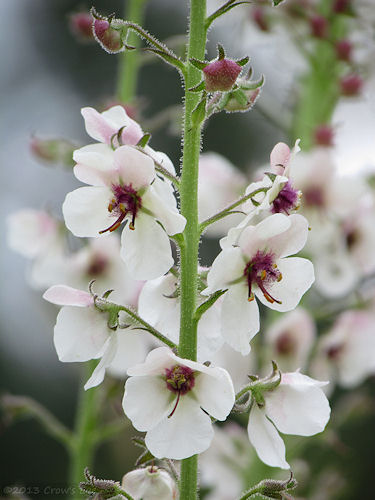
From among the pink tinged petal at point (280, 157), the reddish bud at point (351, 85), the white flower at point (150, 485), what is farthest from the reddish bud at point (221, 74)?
the reddish bud at point (351, 85)

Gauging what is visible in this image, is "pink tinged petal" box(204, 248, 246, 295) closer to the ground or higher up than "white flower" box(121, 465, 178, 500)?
higher up

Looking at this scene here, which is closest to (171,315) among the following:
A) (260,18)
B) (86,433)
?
(86,433)

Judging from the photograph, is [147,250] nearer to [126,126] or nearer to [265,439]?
[126,126]

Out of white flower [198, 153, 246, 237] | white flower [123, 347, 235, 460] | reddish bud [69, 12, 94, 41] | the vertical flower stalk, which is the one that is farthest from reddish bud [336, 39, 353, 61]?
white flower [123, 347, 235, 460]

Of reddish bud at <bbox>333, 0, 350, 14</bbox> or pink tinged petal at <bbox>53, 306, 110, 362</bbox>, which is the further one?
reddish bud at <bbox>333, 0, 350, 14</bbox>

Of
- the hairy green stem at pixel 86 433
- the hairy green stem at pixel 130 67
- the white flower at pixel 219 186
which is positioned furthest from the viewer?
the white flower at pixel 219 186

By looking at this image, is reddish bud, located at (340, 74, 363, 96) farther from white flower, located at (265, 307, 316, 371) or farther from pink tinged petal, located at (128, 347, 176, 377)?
pink tinged petal, located at (128, 347, 176, 377)

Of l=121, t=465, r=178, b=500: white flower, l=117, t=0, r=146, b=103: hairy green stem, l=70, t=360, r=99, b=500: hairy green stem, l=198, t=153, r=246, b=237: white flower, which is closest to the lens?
l=121, t=465, r=178, b=500: white flower

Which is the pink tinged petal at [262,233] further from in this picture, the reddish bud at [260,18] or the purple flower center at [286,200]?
the reddish bud at [260,18]
